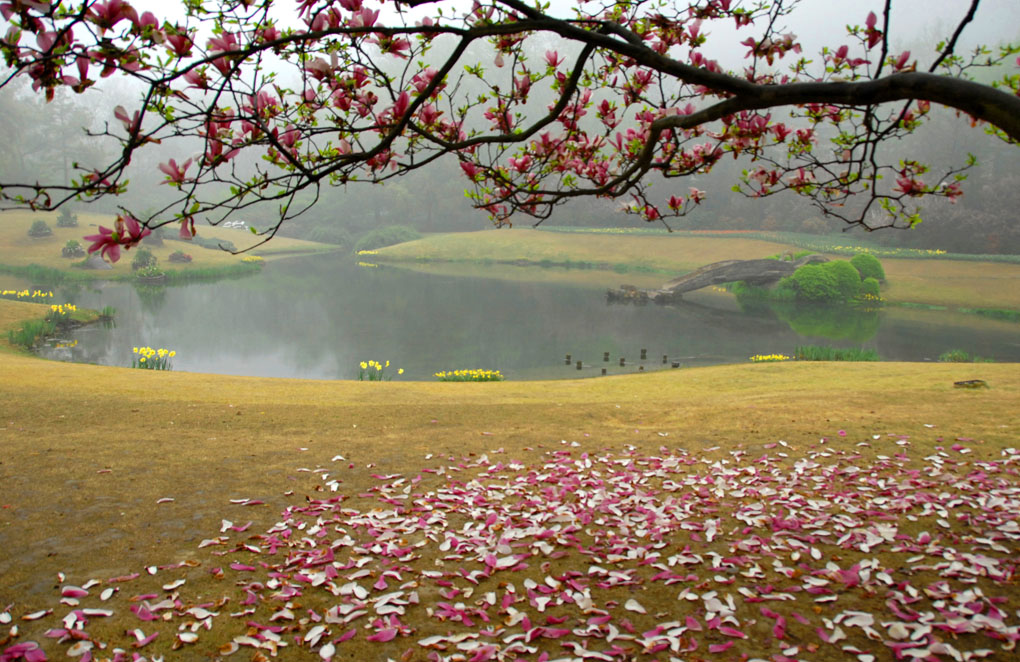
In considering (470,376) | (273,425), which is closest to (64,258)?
(470,376)

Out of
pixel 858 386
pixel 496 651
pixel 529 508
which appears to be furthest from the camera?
pixel 858 386

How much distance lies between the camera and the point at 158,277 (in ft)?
84.9

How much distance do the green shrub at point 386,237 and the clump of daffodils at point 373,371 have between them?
106ft

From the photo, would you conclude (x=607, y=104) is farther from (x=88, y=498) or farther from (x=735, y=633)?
(x=88, y=498)

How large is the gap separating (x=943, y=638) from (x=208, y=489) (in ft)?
12.6

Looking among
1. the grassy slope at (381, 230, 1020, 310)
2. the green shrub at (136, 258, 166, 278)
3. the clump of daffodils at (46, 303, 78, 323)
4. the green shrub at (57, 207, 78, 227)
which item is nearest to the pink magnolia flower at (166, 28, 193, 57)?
the clump of daffodils at (46, 303, 78, 323)

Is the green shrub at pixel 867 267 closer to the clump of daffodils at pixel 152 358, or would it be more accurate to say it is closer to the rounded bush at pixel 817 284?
the rounded bush at pixel 817 284

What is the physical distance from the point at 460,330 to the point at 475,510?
13758 mm

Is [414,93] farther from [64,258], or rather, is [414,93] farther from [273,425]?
[64,258]

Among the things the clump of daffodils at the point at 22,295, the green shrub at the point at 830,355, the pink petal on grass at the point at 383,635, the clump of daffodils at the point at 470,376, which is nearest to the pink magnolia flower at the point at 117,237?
the pink petal on grass at the point at 383,635

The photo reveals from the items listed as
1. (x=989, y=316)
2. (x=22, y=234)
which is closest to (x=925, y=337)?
(x=989, y=316)

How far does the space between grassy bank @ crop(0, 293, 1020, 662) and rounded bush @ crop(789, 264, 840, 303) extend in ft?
58.8

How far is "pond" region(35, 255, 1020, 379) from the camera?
1426cm

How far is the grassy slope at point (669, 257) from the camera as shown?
25719mm
